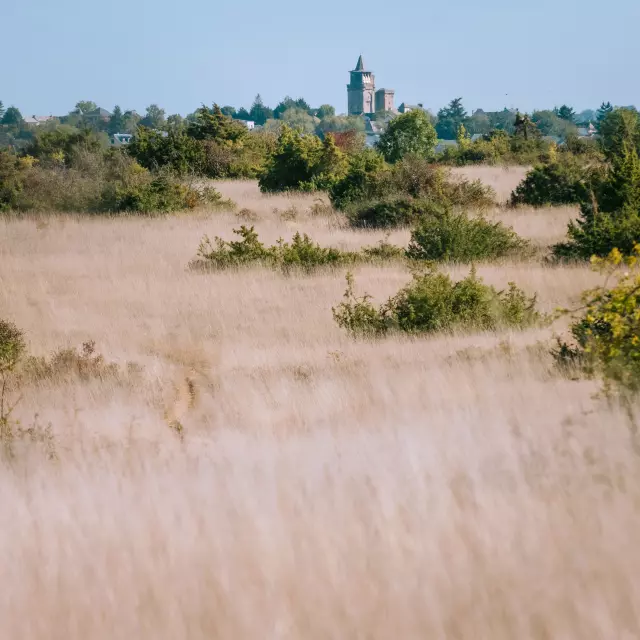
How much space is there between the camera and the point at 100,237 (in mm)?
21438

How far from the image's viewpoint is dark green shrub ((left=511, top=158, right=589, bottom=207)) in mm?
24823

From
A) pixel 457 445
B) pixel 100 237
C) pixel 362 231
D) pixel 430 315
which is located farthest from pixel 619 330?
pixel 100 237

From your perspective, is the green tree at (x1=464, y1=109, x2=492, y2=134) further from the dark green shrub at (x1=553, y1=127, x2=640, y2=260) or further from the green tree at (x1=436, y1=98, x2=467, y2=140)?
the dark green shrub at (x1=553, y1=127, x2=640, y2=260)

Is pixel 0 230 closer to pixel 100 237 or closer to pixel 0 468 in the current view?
pixel 100 237

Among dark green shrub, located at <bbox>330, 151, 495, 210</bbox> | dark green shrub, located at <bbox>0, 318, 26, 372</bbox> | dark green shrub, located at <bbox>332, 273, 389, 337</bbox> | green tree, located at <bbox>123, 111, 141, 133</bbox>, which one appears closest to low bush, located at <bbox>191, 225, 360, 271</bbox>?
dark green shrub, located at <bbox>332, 273, 389, 337</bbox>

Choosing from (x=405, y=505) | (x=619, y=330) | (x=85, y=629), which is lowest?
(x=85, y=629)

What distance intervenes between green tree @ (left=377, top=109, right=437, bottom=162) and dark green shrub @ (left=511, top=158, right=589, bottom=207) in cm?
2038

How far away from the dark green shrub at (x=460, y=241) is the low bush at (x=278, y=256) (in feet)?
4.85

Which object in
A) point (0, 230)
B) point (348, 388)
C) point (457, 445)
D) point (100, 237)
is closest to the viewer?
point (457, 445)

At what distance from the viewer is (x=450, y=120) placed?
5945 inches

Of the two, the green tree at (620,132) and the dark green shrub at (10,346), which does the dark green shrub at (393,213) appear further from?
the dark green shrub at (10,346)

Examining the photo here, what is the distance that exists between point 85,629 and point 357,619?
1.24 metres

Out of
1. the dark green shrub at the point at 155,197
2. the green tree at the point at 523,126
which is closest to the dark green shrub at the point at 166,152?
the dark green shrub at the point at 155,197

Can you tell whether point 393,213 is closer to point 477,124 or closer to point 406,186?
point 406,186
